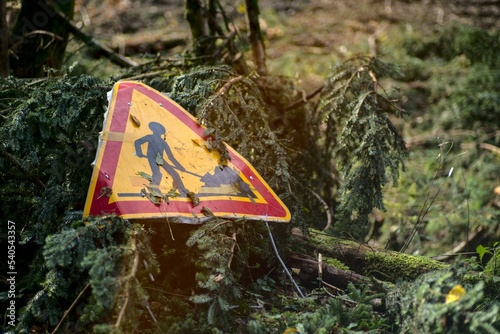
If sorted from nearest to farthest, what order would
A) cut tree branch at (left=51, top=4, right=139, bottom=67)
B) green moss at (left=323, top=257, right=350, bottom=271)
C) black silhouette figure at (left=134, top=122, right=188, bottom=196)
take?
1. black silhouette figure at (left=134, top=122, right=188, bottom=196)
2. green moss at (left=323, top=257, right=350, bottom=271)
3. cut tree branch at (left=51, top=4, right=139, bottom=67)

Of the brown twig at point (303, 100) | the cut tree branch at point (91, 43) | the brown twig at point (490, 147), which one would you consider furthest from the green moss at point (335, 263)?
the brown twig at point (490, 147)

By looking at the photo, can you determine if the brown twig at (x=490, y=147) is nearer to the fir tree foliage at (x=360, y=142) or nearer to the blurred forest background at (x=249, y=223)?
the blurred forest background at (x=249, y=223)

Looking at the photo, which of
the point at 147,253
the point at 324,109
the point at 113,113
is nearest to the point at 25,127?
the point at 113,113

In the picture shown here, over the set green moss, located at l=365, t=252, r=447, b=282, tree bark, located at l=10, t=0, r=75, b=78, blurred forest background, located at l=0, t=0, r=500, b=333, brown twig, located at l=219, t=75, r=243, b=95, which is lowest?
green moss, located at l=365, t=252, r=447, b=282

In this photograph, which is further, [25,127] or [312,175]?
[312,175]

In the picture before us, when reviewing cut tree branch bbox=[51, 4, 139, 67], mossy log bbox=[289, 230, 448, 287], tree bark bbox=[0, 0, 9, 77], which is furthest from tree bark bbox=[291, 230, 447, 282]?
tree bark bbox=[0, 0, 9, 77]

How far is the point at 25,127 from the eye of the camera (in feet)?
7.63

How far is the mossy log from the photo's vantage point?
264cm

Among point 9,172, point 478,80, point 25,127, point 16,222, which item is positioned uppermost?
point 25,127

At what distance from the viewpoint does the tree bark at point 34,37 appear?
12.3 ft

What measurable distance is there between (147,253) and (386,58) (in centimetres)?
507


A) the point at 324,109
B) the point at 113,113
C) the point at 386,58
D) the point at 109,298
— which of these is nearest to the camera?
the point at 109,298

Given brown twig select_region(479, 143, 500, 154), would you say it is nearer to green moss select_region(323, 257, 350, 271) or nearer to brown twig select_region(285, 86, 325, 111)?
brown twig select_region(285, 86, 325, 111)

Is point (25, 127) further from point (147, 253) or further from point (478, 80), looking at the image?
point (478, 80)
